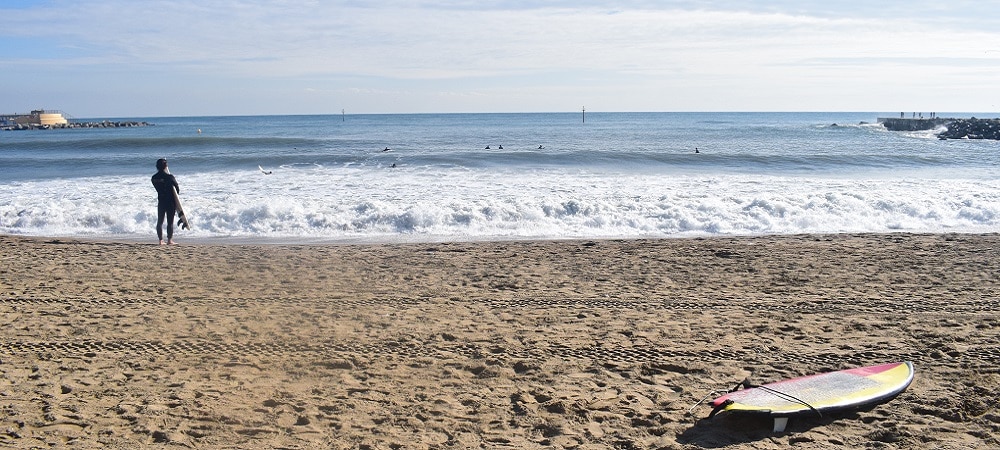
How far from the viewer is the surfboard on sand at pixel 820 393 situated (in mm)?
4242

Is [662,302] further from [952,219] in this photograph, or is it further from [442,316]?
[952,219]

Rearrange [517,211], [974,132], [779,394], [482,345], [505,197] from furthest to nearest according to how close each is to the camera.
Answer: [974,132] → [505,197] → [517,211] → [482,345] → [779,394]

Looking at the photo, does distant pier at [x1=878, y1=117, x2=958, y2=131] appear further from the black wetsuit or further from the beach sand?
the black wetsuit

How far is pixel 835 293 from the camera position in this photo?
23.7 feet

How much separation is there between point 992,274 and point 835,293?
2205 millimetres

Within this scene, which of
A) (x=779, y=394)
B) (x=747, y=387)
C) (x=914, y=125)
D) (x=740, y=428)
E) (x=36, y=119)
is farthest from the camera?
(x=36, y=119)

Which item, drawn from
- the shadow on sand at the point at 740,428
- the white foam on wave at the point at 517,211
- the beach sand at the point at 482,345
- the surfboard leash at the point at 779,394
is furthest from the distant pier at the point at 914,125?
the shadow on sand at the point at 740,428

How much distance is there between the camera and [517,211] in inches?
512

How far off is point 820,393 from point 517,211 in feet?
28.8

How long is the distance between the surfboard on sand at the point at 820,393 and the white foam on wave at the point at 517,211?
692 centimetres

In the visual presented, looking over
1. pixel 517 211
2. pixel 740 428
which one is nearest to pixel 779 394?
pixel 740 428

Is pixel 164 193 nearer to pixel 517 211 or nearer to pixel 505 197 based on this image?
pixel 517 211

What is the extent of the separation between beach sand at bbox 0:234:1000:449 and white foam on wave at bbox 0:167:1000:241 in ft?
9.15

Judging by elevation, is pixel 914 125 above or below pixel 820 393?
above
